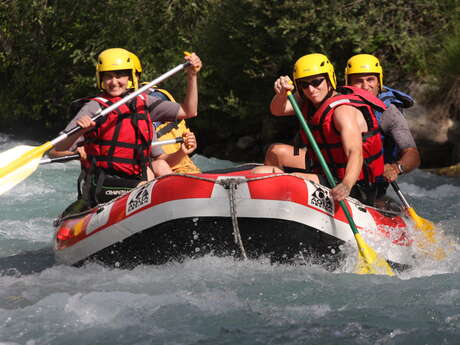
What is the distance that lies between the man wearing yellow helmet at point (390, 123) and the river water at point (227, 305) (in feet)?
2.41

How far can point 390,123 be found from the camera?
6.13 meters

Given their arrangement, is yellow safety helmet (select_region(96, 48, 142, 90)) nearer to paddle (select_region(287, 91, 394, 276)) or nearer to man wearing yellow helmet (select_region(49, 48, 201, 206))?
man wearing yellow helmet (select_region(49, 48, 201, 206))

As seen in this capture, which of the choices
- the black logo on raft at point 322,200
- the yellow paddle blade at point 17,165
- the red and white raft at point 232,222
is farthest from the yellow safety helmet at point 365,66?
the yellow paddle blade at point 17,165

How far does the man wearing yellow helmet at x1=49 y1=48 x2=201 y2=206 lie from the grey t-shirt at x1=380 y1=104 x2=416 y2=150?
1.56 m

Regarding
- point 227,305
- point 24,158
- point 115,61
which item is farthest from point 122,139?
point 227,305

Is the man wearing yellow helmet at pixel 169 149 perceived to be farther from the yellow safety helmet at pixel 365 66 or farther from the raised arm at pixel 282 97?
the yellow safety helmet at pixel 365 66

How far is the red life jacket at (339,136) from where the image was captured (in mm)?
5188

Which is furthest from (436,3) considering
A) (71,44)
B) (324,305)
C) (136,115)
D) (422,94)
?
(324,305)

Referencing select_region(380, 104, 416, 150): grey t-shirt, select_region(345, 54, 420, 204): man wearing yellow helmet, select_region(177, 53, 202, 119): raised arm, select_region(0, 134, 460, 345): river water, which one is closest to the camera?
select_region(0, 134, 460, 345): river water

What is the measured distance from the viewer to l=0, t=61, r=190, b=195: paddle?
5307 millimetres

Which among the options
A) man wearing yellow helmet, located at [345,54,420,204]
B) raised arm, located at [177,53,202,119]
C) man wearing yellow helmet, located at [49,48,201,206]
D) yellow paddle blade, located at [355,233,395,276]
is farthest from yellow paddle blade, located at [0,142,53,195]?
man wearing yellow helmet, located at [345,54,420,204]

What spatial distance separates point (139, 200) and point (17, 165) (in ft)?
3.39

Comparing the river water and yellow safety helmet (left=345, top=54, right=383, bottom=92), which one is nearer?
the river water

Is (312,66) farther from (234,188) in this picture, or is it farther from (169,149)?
(169,149)
